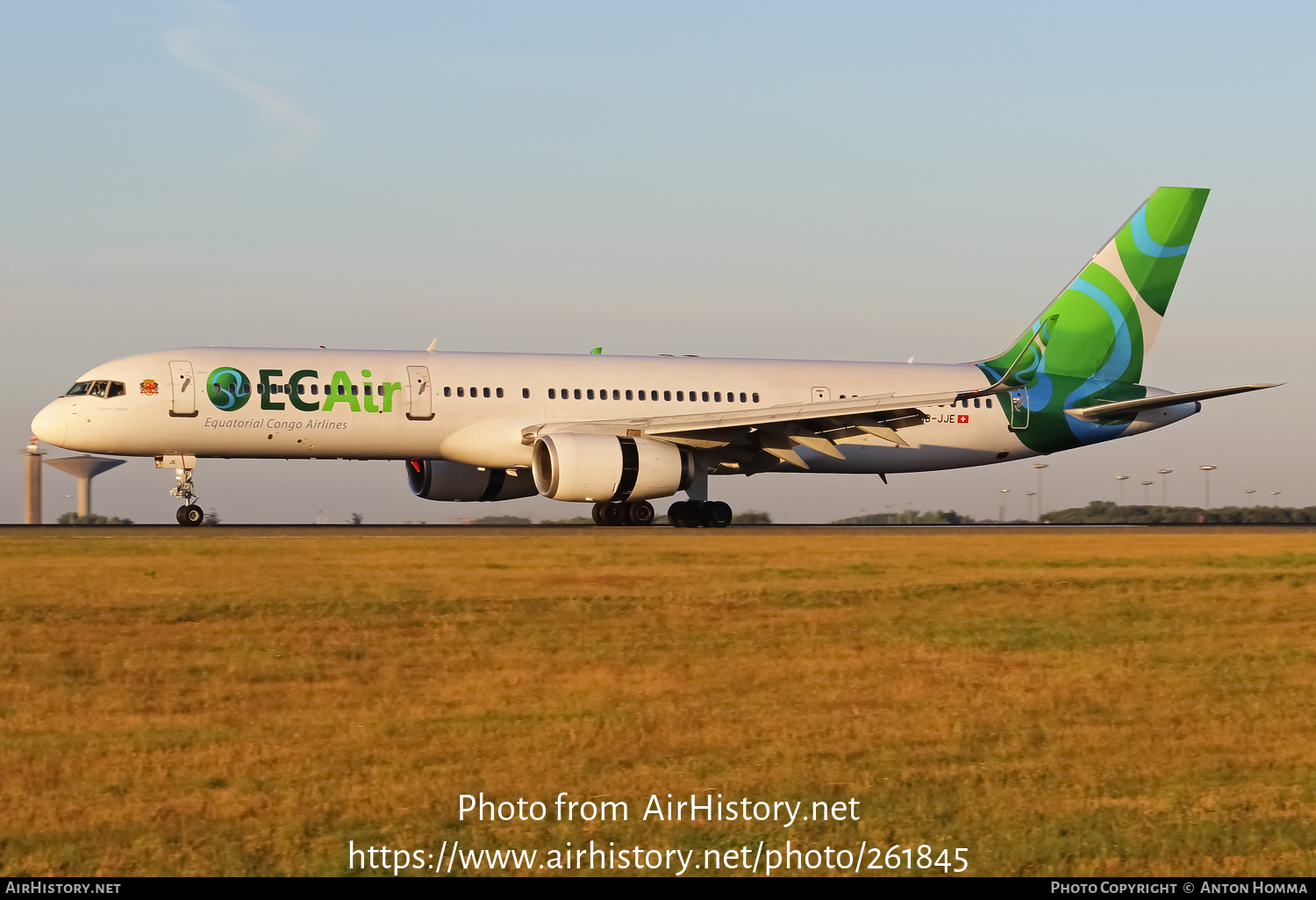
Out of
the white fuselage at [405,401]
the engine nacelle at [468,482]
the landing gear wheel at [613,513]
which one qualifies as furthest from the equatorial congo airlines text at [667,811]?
the engine nacelle at [468,482]

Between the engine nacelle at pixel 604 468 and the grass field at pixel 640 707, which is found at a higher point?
the engine nacelle at pixel 604 468

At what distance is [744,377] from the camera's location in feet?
115

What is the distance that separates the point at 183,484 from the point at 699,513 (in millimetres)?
10874

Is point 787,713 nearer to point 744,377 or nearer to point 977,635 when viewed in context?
point 977,635

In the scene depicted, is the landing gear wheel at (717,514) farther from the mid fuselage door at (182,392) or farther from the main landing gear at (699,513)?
the mid fuselage door at (182,392)

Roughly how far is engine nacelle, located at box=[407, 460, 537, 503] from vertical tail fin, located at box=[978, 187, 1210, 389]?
12.6 metres

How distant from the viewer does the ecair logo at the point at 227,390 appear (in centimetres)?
3017

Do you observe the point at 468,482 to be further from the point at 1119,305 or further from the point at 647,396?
the point at 1119,305

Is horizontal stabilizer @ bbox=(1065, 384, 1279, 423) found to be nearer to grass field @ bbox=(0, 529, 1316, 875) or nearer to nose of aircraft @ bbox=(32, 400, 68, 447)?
grass field @ bbox=(0, 529, 1316, 875)

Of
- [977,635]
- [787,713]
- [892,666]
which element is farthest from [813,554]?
[787,713]

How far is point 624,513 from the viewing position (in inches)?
1304

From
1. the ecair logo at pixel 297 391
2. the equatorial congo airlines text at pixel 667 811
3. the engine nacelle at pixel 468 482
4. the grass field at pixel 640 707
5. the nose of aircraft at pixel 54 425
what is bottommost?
the equatorial congo airlines text at pixel 667 811

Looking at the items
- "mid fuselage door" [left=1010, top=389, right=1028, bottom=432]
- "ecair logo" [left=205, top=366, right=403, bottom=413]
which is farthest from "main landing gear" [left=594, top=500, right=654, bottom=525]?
"mid fuselage door" [left=1010, top=389, right=1028, bottom=432]

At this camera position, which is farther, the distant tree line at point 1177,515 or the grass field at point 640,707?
the distant tree line at point 1177,515
